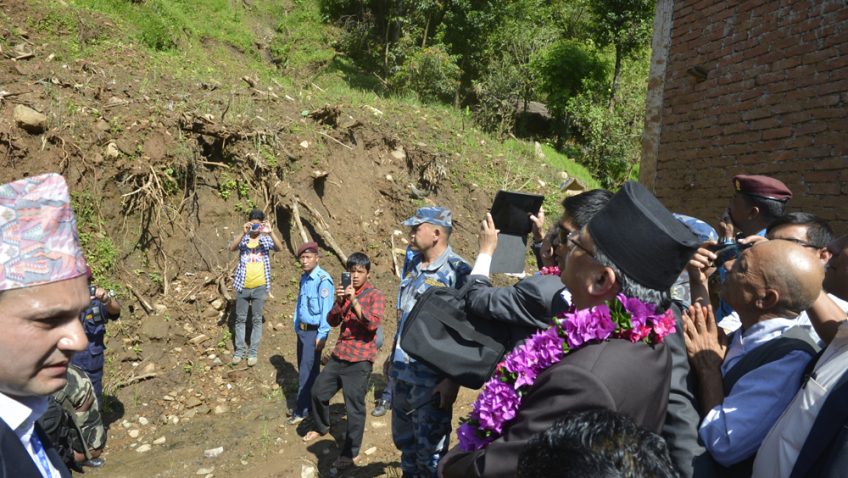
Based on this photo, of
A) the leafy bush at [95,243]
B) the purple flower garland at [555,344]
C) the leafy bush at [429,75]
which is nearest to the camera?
the purple flower garland at [555,344]

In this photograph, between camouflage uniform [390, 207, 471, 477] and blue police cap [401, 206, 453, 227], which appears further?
blue police cap [401, 206, 453, 227]

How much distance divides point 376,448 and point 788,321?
4.18 m

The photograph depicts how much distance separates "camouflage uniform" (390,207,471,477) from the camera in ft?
12.0

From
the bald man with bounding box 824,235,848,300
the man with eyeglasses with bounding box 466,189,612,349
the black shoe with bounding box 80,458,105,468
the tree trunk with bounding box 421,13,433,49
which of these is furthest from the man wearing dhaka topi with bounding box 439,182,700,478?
the tree trunk with bounding box 421,13,433,49

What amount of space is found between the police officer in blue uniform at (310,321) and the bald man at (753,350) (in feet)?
13.2

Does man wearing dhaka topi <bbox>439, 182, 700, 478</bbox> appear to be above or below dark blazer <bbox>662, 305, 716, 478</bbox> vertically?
above

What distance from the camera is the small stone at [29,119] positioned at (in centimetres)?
661

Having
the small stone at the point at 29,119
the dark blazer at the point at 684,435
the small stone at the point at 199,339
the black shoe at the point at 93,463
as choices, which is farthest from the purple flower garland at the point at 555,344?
the small stone at the point at 29,119

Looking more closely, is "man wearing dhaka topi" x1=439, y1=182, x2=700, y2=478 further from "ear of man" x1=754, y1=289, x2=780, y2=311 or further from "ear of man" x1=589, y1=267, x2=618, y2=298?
"ear of man" x1=754, y1=289, x2=780, y2=311

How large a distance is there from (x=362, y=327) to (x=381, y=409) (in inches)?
63.8

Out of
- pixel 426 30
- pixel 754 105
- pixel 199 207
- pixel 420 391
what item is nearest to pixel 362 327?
pixel 420 391

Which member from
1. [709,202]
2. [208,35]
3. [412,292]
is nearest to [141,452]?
[412,292]

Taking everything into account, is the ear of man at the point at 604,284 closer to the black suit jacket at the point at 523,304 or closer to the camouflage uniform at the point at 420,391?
the black suit jacket at the point at 523,304

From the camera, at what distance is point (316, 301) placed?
18.4 ft
